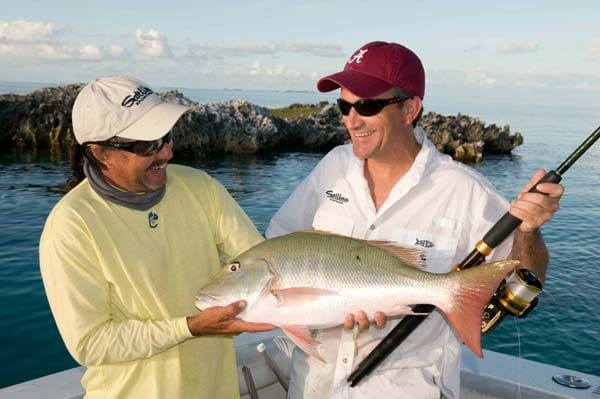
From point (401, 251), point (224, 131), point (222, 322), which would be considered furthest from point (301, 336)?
point (224, 131)

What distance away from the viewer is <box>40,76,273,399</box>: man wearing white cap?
8.82ft

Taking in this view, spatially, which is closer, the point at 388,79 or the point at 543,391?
the point at 388,79

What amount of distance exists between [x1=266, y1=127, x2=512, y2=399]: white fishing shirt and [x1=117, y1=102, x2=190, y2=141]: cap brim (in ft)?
4.26

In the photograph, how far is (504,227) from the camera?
3064 millimetres

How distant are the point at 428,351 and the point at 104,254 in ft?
6.24

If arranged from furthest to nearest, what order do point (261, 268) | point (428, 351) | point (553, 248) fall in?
1. point (553, 248)
2. point (428, 351)
3. point (261, 268)

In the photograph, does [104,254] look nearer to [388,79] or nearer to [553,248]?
[388,79]

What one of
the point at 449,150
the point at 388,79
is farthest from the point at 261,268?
the point at 449,150

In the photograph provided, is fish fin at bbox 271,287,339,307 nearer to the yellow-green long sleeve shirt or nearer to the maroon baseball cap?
the yellow-green long sleeve shirt

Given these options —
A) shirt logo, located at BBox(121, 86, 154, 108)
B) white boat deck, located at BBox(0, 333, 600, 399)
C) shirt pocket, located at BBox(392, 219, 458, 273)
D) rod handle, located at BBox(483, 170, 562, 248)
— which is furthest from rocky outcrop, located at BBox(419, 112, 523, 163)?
shirt logo, located at BBox(121, 86, 154, 108)

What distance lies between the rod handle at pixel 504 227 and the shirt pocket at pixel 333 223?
2.76 feet

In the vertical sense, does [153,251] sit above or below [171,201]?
below

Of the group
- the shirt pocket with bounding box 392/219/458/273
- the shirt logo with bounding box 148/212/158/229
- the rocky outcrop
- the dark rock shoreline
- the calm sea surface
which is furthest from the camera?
the rocky outcrop

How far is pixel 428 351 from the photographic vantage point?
3.31 meters
